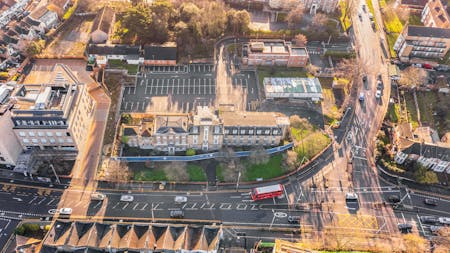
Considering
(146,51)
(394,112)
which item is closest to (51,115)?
(146,51)

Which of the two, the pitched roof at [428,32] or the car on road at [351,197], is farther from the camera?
the pitched roof at [428,32]

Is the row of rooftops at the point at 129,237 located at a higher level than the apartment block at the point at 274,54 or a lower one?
lower

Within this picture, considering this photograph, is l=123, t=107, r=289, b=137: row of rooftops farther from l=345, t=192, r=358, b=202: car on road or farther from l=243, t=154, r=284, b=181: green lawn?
l=345, t=192, r=358, b=202: car on road

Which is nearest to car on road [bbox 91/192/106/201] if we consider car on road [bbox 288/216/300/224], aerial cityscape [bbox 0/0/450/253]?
aerial cityscape [bbox 0/0/450/253]

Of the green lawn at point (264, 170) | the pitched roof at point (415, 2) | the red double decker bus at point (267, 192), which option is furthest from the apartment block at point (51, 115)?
the pitched roof at point (415, 2)

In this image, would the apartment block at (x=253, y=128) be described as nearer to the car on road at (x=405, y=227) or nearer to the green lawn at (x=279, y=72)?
the green lawn at (x=279, y=72)

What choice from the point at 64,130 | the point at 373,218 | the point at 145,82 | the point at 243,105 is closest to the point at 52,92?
the point at 64,130

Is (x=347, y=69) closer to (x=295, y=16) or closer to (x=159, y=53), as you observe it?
(x=295, y=16)
